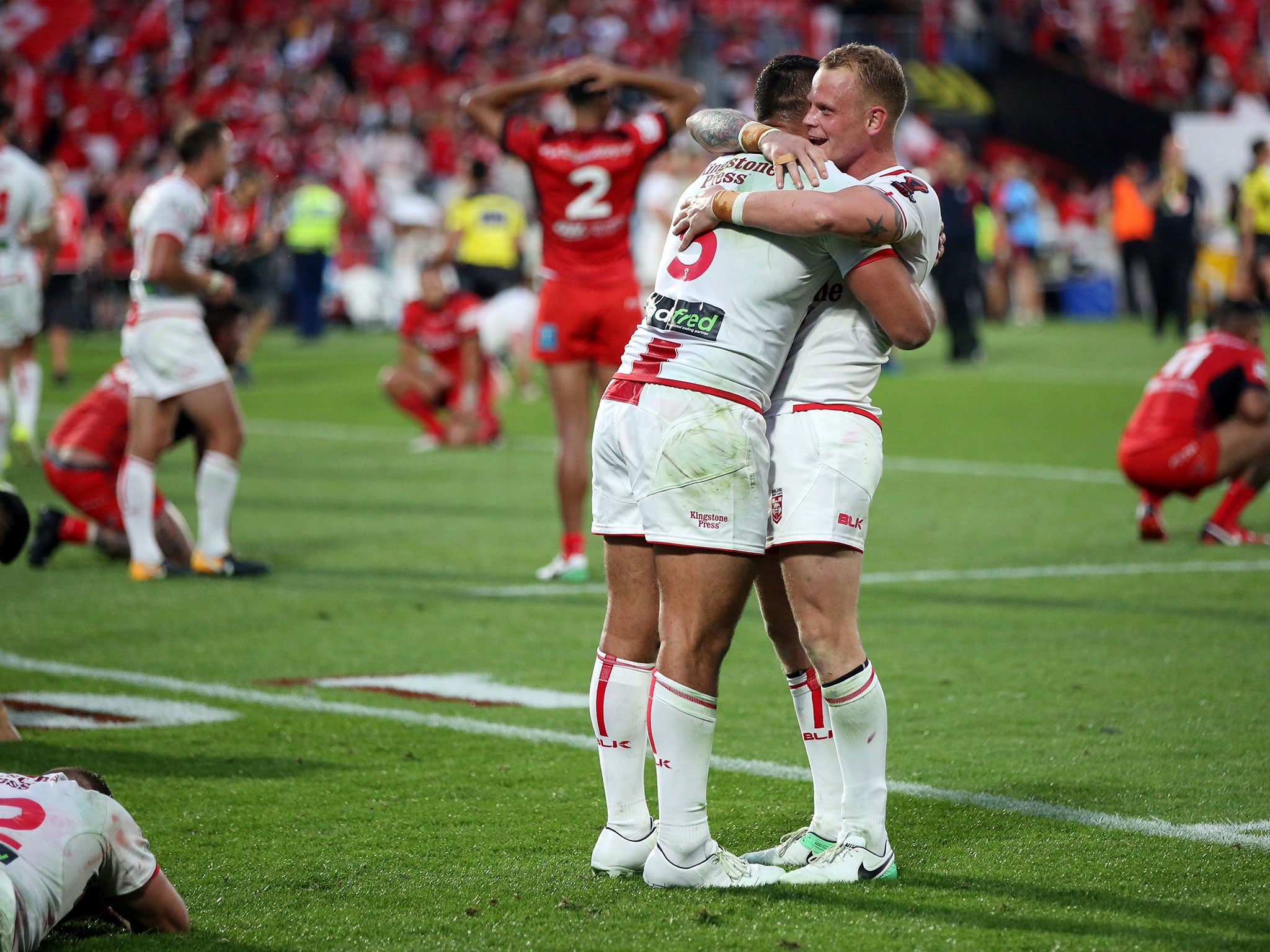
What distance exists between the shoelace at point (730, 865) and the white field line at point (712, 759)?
3.18 ft

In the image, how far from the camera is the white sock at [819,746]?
4258 mm

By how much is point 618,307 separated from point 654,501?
15.8ft

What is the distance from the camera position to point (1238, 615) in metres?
7.54

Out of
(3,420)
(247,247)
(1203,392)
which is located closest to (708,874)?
(1203,392)

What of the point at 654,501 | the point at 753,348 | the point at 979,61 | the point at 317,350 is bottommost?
the point at 317,350

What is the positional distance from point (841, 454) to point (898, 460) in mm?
9789

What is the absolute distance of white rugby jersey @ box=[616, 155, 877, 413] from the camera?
13.0ft

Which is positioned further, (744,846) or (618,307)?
(618,307)

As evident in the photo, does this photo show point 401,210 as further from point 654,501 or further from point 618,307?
point 654,501

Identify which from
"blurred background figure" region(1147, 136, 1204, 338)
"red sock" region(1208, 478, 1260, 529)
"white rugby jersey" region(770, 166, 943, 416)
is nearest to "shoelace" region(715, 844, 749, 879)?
"white rugby jersey" region(770, 166, 943, 416)

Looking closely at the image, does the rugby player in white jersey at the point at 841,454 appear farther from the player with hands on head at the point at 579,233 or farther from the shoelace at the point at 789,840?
the player with hands on head at the point at 579,233

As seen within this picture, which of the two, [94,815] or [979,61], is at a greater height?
[979,61]

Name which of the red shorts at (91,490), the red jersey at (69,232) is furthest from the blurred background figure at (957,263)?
the red shorts at (91,490)

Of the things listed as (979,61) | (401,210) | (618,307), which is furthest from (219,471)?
(979,61)
